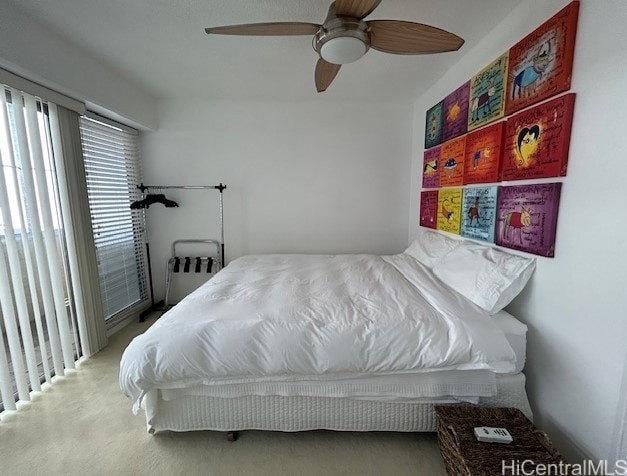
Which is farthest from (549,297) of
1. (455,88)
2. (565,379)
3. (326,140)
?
(326,140)

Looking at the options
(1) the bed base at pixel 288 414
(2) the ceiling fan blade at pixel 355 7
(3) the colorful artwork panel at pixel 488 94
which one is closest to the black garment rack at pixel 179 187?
(1) the bed base at pixel 288 414

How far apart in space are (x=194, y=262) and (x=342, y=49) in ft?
8.92

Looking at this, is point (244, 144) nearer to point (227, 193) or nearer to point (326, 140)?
point (227, 193)

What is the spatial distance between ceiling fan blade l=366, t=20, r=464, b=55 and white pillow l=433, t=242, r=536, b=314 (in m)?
1.22

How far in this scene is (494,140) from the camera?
171 cm

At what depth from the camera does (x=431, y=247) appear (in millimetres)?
2277

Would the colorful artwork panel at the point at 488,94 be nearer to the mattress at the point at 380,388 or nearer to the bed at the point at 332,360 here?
the bed at the point at 332,360

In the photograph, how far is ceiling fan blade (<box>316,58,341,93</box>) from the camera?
5.39 feet

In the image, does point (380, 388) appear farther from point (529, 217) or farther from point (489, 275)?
point (529, 217)

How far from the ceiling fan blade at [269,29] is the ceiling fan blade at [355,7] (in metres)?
0.15

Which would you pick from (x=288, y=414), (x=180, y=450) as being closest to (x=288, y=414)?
(x=288, y=414)

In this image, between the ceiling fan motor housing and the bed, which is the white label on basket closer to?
the bed

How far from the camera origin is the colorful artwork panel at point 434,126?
2434mm

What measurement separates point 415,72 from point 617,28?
4.71 feet
